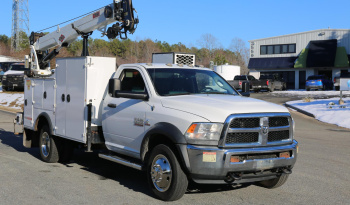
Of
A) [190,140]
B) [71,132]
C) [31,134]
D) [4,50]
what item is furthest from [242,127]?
[4,50]

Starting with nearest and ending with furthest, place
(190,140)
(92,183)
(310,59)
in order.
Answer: (190,140), (92,183), (310,59)

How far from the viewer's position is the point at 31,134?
1038 cm

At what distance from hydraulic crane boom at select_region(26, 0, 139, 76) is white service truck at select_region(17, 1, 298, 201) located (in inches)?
61.5

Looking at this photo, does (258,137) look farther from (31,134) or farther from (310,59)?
(310,59)

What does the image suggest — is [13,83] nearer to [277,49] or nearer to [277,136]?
[277,136]

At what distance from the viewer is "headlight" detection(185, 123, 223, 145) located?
5723 millimetres

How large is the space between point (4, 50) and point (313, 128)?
7039 centimetres

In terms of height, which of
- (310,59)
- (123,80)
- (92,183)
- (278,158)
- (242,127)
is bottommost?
(92,183)

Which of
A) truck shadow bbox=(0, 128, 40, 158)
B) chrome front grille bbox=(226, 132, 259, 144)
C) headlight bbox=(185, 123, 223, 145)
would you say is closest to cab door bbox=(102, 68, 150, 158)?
headlight bbox=(185, 123, 223, 145)

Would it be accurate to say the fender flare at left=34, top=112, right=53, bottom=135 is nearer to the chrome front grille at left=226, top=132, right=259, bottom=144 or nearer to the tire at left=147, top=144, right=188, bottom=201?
the tire at left=147, top=144, right=188, bottom=201

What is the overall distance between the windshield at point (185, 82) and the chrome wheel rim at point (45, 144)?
349 centimetres

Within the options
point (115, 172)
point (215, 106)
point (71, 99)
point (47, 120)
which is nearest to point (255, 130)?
point (215, 106)

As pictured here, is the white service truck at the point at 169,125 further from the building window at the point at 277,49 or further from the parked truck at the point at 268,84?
the building window at the point at 277,49

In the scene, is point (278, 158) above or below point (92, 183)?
above
